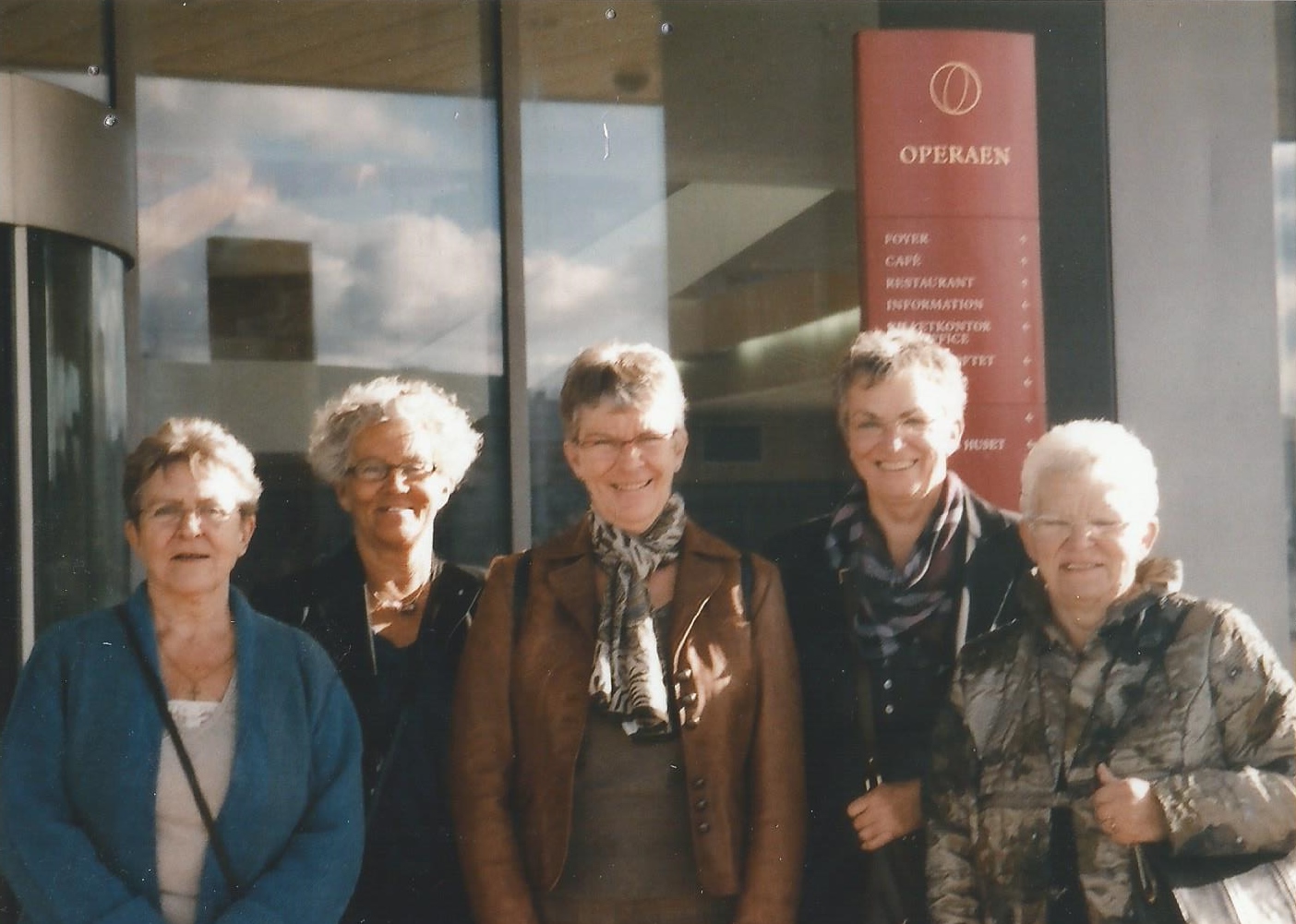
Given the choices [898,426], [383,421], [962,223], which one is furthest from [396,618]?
[962,223]

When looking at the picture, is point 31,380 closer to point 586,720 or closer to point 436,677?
point 436,677

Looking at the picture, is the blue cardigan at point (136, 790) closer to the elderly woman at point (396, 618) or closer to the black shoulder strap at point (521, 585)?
the elderly woman at point (396, 618)

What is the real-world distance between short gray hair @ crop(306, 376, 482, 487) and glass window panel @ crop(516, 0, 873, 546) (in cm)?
64

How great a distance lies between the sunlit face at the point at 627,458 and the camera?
322cm

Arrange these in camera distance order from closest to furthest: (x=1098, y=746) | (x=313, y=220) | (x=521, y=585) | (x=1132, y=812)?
1. (x=1132, y=812)
2. (x=1098, y=746)
3. (x=521, y=585)
4. (x=313, y=220)

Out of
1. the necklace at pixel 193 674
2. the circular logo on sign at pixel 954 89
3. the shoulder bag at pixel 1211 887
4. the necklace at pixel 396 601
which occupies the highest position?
the circular logo on sign at pixel 954 89

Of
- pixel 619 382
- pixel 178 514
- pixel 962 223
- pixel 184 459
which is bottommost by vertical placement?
pixel 178 514

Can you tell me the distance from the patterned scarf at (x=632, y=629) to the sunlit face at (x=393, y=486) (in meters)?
0.46

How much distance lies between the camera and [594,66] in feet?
14.3

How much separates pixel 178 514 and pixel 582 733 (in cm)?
102

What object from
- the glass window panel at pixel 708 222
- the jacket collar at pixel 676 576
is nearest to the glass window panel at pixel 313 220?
the glass window panel at pixel 708 222

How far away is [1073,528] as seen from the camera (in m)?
3.03

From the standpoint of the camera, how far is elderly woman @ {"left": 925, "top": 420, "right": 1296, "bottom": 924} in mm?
2799

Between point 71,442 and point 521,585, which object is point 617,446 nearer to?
point 521,585
